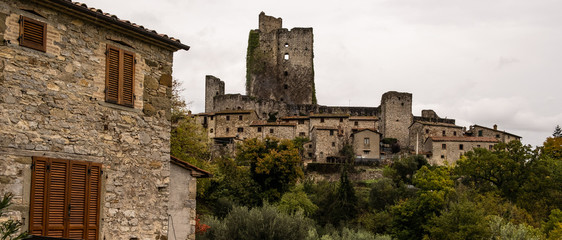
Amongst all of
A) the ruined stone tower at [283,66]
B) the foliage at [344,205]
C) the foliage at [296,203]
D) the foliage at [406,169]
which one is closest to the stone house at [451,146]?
the foliage at [406,169]

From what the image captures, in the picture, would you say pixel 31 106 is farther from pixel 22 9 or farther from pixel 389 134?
pixel 389 134

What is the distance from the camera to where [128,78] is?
11.8 meters

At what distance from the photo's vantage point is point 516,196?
4606 cm

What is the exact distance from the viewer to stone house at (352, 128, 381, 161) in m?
70.4

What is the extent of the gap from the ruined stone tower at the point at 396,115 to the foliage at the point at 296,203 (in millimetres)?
34018

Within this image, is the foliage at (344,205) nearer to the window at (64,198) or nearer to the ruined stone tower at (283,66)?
the window at (64,198)

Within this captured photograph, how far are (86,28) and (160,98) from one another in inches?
90.6

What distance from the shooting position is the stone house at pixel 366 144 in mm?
70438

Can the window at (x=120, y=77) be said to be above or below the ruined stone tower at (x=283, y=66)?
below

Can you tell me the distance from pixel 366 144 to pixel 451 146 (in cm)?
1081

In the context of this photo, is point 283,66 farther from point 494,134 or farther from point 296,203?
point 296,203

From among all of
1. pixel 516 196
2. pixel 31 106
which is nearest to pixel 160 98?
pixel 31 106

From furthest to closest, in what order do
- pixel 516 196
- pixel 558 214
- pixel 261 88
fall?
pixel 261 88, pixel 516 196, pixel 558 214

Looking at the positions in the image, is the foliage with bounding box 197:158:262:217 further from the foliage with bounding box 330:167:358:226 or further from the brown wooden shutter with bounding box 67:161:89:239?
the brown wooden shutter with bounding box 67:161:89:239
